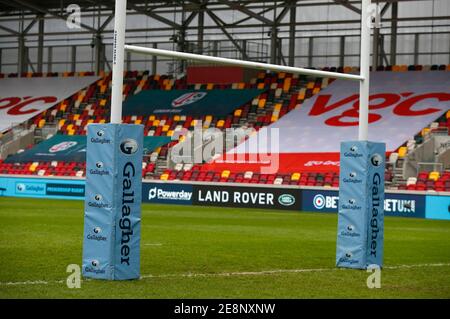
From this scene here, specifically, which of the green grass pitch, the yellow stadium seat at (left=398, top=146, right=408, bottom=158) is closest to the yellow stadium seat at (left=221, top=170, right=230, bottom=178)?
the yellow stadium seat at (left=398, top=146, right=408, bottom=158)

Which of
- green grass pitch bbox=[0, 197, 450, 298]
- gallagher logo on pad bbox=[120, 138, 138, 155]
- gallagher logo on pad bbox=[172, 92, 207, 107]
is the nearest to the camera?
green grass pitch bbox=[0, 197, 450, 298]

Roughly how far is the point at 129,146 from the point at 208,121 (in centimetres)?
3017

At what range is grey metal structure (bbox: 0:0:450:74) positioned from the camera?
4059cm

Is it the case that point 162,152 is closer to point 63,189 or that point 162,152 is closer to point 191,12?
point 63,189

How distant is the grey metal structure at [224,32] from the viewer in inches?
1598

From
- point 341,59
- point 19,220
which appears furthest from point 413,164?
point 19,220

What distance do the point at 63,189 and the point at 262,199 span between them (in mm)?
8551

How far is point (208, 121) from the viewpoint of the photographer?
41.5 metres

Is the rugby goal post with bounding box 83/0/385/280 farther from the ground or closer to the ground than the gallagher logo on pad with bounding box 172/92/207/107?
closer to the ground

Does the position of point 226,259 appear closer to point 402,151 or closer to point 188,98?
point 402,151

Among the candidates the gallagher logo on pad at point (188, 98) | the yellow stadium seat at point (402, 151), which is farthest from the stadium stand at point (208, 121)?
the gallagher logo on pad at point (188, 98)

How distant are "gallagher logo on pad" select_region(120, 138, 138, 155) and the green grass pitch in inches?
60.3

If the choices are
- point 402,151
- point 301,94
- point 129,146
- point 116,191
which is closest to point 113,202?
point 116,191

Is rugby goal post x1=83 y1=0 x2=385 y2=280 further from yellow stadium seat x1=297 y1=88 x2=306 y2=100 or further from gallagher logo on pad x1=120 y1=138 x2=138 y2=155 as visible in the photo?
yellow stadium seat x1=297 y1=88 x2=306 y2=100
